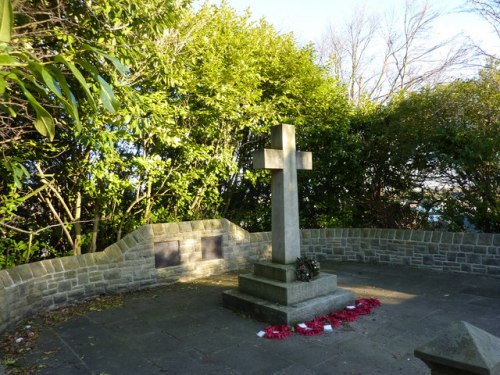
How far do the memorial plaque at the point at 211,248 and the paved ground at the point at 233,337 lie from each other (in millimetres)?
1192

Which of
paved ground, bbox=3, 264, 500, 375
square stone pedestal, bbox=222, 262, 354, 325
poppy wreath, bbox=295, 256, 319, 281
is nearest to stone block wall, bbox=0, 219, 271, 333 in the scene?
paved ground, bbox=3, 264, 500, 375

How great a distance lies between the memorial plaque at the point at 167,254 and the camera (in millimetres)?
6922

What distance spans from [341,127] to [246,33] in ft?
10.7

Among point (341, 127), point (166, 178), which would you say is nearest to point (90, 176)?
point (166, 178)

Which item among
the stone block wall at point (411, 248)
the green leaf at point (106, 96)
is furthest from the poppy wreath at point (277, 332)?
the stone block wall at point (411, 248)

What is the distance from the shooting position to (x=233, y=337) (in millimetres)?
4422

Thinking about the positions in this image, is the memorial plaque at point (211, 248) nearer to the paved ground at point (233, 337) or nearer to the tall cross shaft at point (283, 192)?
the paved ground at point (233, 337)

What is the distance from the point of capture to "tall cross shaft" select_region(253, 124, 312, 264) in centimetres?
536

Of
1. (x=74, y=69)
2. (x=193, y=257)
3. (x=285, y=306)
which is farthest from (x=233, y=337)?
(x=74, y=69)

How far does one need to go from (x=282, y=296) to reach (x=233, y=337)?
896 millimetres

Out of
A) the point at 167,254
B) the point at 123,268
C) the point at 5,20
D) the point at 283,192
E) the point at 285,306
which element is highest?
the point at 5,20

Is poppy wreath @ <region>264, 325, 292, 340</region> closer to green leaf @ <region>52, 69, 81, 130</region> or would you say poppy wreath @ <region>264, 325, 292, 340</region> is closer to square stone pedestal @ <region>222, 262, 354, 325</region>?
square stone pedestal @ <region>222, 262, 354, 325</region>

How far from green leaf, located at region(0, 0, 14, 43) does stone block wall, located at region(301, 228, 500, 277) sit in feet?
26.6

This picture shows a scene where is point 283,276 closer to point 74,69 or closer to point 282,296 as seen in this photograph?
point 282,296
